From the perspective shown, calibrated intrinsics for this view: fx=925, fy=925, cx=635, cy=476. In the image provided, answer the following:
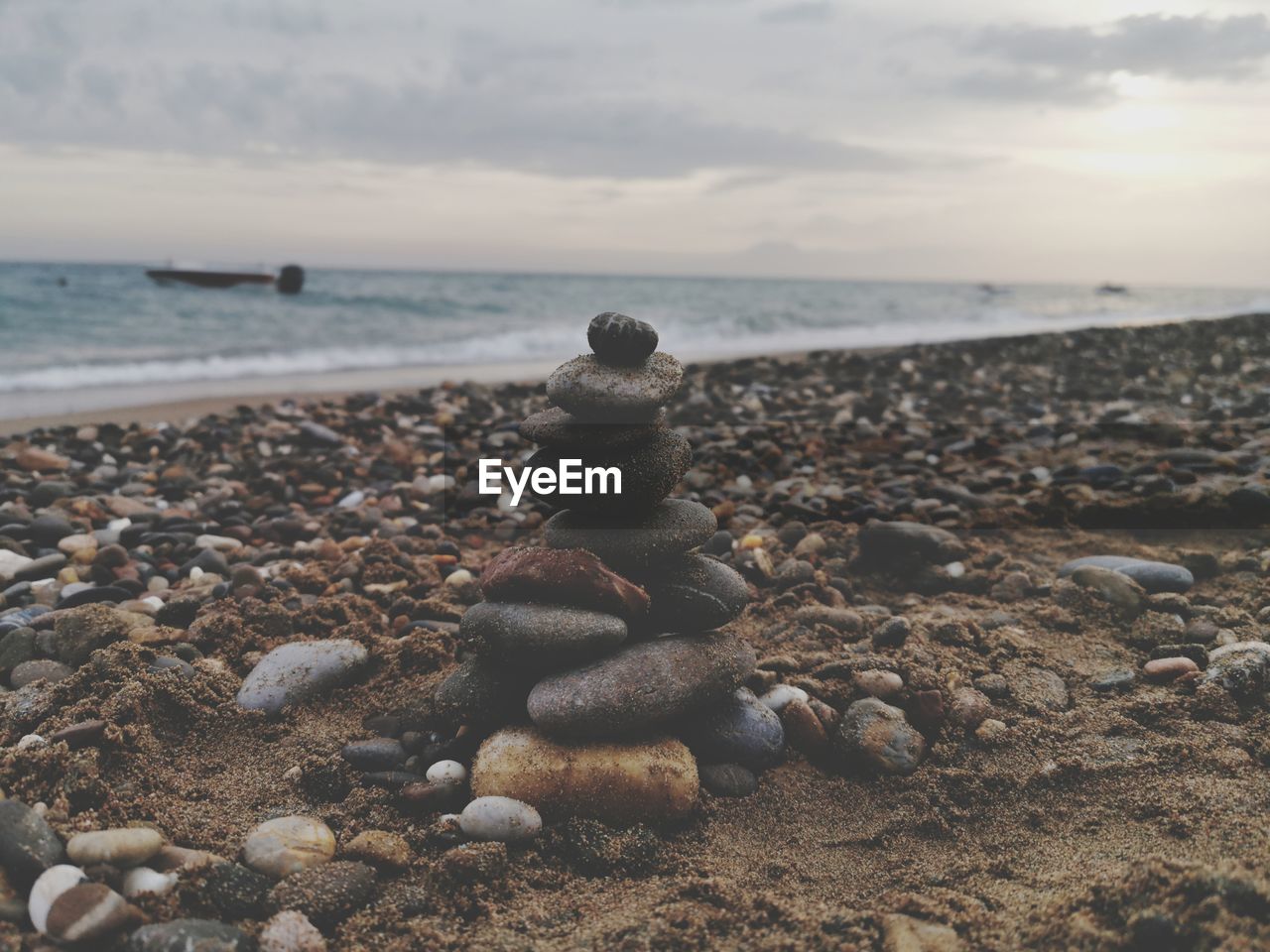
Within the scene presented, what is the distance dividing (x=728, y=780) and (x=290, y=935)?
61.4 inches

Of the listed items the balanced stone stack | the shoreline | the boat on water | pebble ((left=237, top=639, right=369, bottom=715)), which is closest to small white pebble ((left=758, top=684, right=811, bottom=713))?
the balanced stone stack

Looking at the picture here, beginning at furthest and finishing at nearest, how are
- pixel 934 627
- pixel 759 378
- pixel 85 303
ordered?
pixel 85 303
pixel 759 378
pixel 934 627

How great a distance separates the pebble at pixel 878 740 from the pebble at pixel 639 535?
923 millimetres

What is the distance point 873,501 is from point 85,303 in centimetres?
2648

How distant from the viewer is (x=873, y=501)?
266 inches

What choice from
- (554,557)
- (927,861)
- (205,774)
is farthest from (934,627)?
(205,774)

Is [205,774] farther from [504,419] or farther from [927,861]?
[504,419]

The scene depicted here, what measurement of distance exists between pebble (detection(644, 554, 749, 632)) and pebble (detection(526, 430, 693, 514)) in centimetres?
30

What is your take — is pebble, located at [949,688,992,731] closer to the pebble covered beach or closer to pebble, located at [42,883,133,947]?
the pebble covered beach

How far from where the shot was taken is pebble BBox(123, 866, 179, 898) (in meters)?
2.70

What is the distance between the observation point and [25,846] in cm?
276

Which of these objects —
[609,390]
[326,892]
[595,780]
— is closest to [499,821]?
[595,780]

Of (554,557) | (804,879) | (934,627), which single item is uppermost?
(554,557)

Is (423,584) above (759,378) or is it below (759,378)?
below
